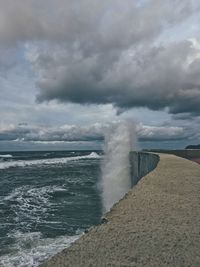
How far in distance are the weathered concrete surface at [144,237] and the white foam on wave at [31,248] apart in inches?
126

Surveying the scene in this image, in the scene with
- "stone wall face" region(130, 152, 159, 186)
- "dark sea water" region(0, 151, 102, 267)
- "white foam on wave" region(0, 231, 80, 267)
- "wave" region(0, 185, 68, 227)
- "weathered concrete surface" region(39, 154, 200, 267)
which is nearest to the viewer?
"weathered concrete surface" region(39, 154, 200, 267)

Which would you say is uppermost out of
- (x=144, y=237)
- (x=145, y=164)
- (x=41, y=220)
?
(x=145, y=164)

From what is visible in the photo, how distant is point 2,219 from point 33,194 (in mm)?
7497

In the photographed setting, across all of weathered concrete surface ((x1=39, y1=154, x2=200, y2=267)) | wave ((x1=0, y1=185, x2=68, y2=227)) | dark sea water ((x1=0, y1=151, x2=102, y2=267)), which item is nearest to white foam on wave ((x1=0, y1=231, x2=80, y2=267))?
dark sea water ((x1=0, y1=151, x2=102, y2=267))

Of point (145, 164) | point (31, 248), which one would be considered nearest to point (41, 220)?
point (31, 248)

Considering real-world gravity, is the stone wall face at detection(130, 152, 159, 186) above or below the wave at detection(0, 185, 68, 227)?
above

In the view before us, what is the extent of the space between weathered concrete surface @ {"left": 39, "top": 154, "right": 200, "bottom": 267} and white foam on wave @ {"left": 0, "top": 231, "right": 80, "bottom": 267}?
3.21 metres

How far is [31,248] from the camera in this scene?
9.66 m

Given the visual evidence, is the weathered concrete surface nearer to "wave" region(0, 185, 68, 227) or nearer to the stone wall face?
"wave" region(0, 185, 68, 227)

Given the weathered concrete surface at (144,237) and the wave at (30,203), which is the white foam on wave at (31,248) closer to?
the wave at (30,203)

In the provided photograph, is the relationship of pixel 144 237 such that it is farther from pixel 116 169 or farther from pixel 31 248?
pixel 116 169

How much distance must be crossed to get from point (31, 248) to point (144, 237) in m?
6.24

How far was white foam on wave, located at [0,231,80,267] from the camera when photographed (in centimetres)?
833

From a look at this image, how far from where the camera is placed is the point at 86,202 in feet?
64.2
